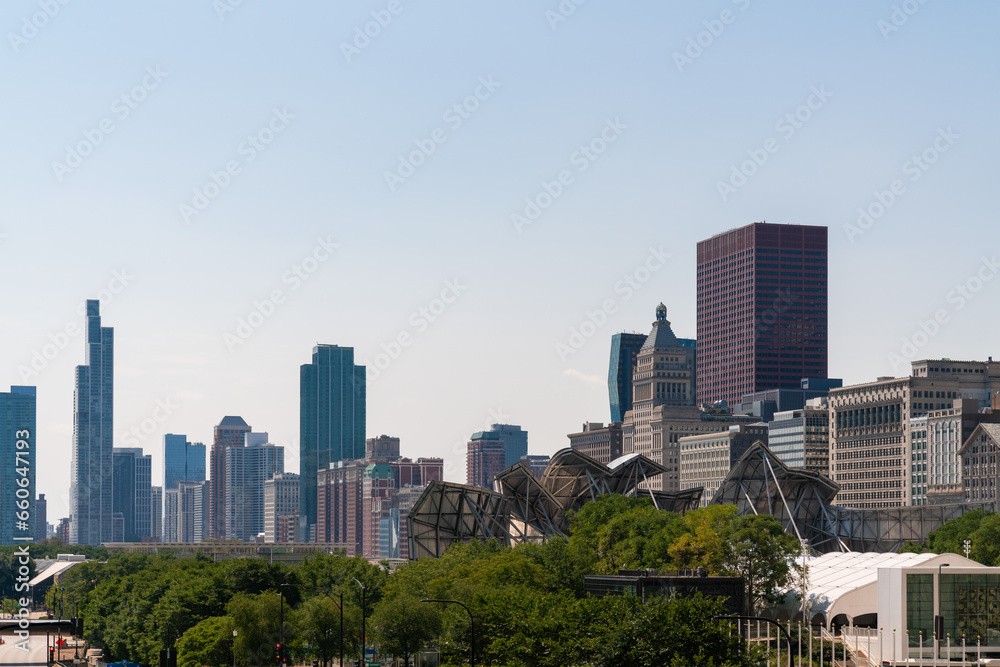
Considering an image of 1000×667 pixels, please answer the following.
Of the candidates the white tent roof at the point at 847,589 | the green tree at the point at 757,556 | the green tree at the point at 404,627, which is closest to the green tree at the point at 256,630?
the green tree at the point at 404,627

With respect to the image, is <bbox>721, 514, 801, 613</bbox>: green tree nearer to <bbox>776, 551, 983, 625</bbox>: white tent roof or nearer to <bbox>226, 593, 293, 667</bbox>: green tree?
<bbox>776, 551, 983, 625</bbox>: white tent roof

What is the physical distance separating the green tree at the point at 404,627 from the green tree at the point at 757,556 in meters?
30.9

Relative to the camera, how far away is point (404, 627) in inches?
4520

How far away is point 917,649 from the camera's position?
107688 mm

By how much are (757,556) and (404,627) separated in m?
34.9

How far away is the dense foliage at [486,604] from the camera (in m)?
77.8

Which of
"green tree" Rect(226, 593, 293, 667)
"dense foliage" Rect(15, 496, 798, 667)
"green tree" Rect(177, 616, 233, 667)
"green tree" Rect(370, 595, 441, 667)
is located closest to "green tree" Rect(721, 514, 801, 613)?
"dense foliage" Rect(15, 496, 798, 667)

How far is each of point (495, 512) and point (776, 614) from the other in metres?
62.5

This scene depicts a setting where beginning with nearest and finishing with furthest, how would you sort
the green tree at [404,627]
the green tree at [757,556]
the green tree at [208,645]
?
the green tree at [404,627] → the green tree at [208,645] → the green tree at [757,556]

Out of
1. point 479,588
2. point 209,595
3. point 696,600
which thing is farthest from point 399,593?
point 696,600

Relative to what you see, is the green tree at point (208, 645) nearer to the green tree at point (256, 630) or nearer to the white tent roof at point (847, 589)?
the green tree at point (256, 630)

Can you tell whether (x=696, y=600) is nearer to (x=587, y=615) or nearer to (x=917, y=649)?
(x=587, y=615)

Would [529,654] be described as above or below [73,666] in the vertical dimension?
above

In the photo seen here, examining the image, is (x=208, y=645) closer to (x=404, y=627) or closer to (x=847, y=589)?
(x=404, y=627)
